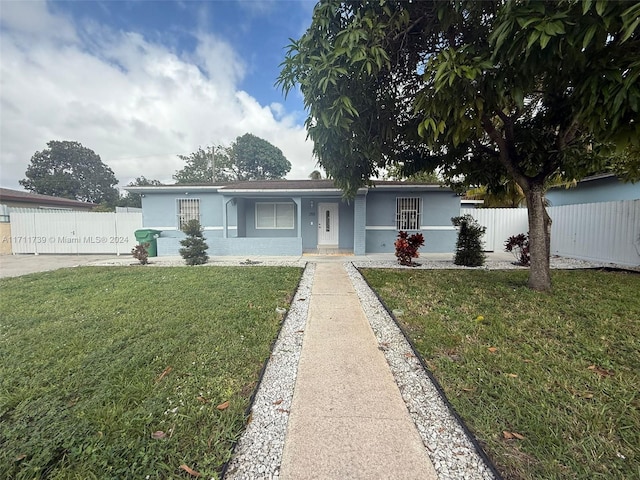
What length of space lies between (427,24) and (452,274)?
5543 mm

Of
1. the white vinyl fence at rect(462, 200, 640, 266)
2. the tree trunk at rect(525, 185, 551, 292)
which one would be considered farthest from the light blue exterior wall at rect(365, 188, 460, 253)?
the tree trunk at rect(525, 185, 551, 292)

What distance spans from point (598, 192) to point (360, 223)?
10.2 meters

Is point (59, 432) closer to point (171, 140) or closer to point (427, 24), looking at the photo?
point (427, 24)

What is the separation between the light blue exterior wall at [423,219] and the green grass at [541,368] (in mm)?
5991

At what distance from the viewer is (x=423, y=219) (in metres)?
11.3

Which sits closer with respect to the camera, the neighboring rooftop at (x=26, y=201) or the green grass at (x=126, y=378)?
the green grass at (x=126, y=378)

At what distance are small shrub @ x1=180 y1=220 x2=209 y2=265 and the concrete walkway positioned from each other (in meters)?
6.97

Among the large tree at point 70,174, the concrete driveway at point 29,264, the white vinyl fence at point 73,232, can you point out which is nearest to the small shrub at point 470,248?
the concrete driveway at point 29,264

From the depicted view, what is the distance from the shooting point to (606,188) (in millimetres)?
10555

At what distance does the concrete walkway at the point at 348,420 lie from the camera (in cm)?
159

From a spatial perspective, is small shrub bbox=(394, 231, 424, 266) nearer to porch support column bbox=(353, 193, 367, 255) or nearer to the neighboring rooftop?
porch support column bbox=(353, 193, 367, 255)

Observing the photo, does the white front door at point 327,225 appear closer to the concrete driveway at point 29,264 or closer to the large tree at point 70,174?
the concrete driveway at point 29,264

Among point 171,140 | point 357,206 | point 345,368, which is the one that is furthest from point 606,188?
point 171,140

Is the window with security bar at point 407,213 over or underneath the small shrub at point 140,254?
over
